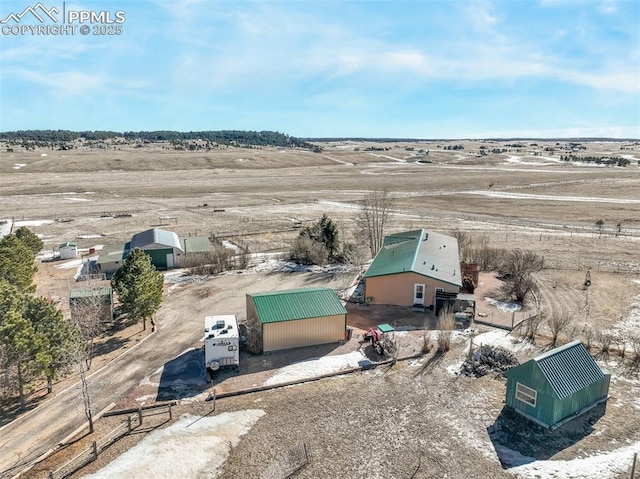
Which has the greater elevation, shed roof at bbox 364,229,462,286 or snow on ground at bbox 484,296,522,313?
shed roof at bbox 364,229,462,286

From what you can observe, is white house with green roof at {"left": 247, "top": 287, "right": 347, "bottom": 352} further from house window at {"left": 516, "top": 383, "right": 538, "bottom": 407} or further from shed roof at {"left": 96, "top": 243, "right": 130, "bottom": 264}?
shed roof at {"left": 96, "top": 243, "right": 130, "bottom": 264}

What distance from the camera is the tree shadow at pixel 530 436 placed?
48.2 ft

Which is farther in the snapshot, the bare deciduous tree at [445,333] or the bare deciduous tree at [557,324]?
the bare deciduous tree at [557,324]

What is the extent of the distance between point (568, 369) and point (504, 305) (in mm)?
11812

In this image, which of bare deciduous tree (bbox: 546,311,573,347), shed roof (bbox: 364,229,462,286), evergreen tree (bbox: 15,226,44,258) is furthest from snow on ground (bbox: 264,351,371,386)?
evergreen tree (bbox: 15,226,44,258)

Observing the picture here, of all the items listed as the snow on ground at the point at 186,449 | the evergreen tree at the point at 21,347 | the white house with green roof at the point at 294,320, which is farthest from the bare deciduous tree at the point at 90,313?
the white house with green roof at the point at 294,320

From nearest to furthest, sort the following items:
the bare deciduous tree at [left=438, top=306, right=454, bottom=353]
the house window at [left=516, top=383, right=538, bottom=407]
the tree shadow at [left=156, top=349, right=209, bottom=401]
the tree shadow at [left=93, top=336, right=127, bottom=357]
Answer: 1. the house window at [left=516, top=383, right=538, bottom=407]
2. the tree shadow at [left=156, top=349, right=209, bottom=401]
3. the bare deciduous tree at [left=438, top=306, right=454, bottom=353]
4. the tree shadow at [left=93, top=336, right=127, bottom=357]

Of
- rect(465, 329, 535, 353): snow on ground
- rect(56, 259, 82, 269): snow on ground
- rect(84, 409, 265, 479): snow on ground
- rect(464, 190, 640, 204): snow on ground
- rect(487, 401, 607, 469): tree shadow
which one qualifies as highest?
rect(464, 190, 640, 204): snow on ground

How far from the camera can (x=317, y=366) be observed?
20.8 metres

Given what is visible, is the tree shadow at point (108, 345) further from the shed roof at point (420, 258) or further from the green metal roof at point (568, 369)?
the green metal roof at point (568, 369)

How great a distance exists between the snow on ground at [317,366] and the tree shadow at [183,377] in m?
3.06

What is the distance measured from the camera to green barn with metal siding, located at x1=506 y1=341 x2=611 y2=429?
1611cm

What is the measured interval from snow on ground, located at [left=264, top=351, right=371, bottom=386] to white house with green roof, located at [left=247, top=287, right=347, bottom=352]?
1604mm

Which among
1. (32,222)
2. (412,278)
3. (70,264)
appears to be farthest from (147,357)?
(32,222)
